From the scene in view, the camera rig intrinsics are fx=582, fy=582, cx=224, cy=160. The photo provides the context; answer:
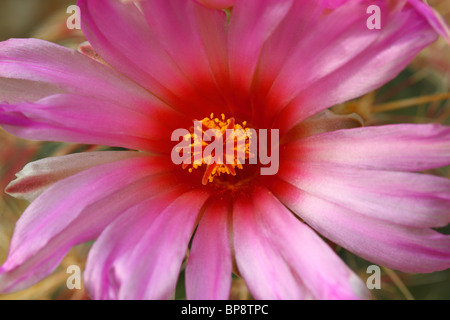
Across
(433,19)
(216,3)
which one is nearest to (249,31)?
(216,3)

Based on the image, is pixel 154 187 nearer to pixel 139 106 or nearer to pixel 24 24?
pixel 139 106

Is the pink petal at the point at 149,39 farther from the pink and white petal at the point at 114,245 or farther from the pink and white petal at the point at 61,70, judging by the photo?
the pink and white petal at the point at 114,245

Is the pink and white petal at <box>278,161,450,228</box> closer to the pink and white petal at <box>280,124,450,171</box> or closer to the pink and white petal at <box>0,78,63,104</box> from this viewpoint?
the pink and white petal at <box>280,124,450,171</box>

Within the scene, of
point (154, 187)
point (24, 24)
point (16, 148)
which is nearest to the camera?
point (154, 187)

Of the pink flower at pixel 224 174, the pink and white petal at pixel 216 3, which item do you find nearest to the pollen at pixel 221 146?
the pink flower at pixel 224 174

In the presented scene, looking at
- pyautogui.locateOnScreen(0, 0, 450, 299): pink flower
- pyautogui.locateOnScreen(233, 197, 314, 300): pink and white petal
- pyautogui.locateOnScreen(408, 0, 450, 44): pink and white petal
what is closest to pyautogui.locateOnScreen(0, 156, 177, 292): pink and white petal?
pyautogui.locateOnScreen(0, 0, 450, 299): pink flower

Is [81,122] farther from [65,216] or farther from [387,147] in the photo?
[387,147]

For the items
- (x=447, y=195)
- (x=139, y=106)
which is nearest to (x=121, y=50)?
(x=139, y=106)
